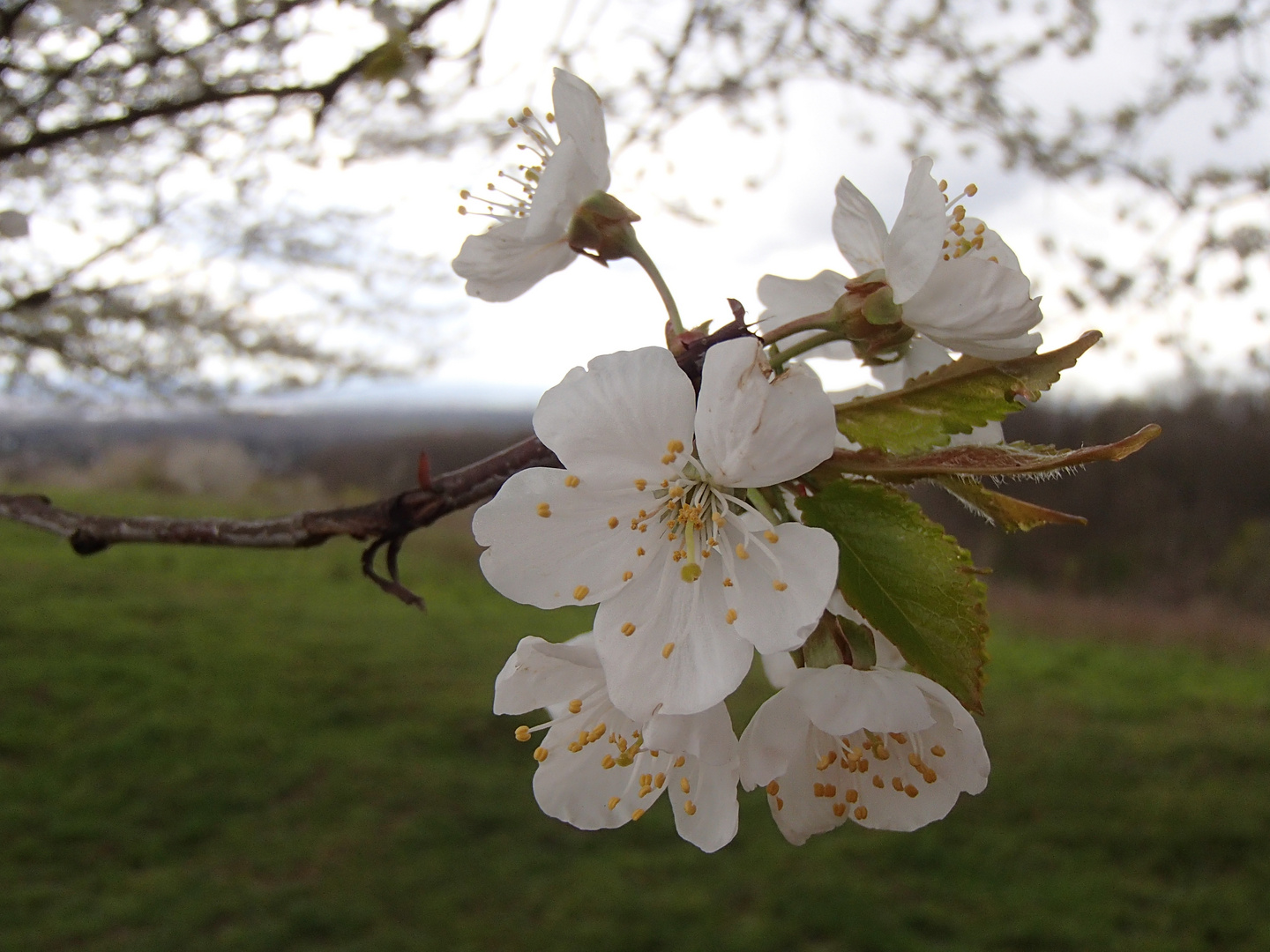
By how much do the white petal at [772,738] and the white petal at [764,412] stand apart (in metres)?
0.16

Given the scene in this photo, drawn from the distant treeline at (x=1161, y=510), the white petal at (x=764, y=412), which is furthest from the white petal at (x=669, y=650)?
the distant treeline at (x=1161, y=510)

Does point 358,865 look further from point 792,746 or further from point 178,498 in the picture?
point 178,498

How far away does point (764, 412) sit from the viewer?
61 centimetres

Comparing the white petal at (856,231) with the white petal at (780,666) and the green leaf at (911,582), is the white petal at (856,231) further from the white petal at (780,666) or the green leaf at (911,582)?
the white petal at (780,666)

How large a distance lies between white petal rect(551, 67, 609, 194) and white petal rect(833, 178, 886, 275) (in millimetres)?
204

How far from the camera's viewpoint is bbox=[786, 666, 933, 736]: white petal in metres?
0.64

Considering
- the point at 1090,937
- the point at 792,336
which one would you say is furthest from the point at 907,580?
the point at 1090,937

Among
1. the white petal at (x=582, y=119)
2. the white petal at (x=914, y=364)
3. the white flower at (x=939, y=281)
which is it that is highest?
the white petal at (x=582, y=119)

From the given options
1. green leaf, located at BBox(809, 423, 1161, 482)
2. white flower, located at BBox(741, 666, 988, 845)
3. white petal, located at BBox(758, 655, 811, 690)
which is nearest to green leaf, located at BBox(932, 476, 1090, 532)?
green leaf, located at BBox(809, 423, 1161, 482)

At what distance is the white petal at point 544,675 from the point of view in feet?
2.33

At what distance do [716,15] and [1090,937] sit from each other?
379 centimetres

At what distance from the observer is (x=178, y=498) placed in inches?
424

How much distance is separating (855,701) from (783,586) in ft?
0.33

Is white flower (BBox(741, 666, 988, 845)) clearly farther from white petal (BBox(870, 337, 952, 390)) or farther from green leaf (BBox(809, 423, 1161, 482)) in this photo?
white petal (BBox(870, 337, 952, 390))
